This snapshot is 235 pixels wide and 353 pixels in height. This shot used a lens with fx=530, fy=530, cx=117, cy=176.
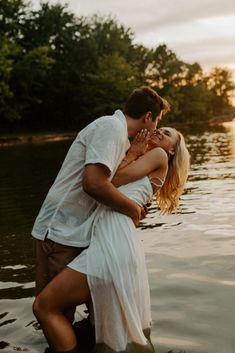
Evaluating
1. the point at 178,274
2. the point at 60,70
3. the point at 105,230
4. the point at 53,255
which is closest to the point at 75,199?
the point at 105,230

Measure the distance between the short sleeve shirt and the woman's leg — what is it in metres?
0.35

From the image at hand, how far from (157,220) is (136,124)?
6.42m

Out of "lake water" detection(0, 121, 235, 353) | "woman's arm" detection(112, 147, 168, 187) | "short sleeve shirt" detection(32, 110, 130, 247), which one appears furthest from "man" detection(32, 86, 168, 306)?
"lake water" detection(0, 121, 235, 353)

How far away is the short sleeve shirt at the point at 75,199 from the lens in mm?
4094

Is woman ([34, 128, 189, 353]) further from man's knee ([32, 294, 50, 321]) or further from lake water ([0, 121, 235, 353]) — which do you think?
lake water ([0, 121, 235, 353])

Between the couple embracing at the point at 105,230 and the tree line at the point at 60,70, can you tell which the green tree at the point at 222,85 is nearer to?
the tree line at the point at 60,70

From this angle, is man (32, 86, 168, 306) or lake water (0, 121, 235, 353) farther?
lake water (0, 121, 235, 353)

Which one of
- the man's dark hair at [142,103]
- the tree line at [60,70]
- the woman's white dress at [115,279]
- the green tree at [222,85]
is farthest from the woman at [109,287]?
the green tree at [222,85]

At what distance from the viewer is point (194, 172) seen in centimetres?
1853

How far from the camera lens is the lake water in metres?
5.07

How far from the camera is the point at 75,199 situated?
432 centimetres

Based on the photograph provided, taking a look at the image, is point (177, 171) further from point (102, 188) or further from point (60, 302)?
point (60, 302)

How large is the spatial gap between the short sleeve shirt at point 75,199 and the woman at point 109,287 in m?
0.15

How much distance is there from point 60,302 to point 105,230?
646 mm
